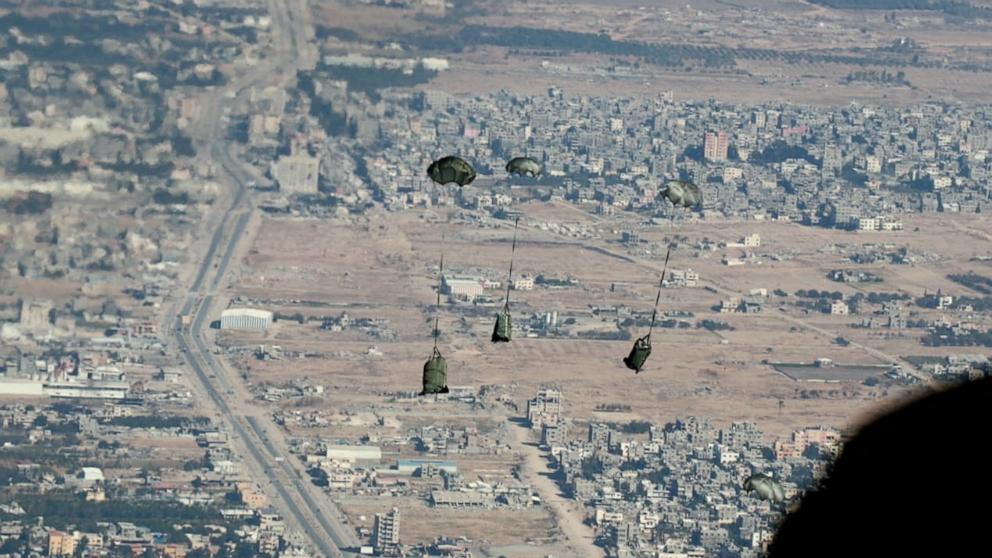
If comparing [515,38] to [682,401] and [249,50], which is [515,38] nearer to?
[249,50]

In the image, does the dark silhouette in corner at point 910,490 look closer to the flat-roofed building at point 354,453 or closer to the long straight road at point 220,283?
the long straight road at point 220,283

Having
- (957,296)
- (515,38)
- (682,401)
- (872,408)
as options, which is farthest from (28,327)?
(872,408)

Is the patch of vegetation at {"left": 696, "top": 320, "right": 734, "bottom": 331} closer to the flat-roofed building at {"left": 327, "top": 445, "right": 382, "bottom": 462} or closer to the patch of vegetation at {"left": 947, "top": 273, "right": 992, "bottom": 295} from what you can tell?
the patch of vegetation at {"left": 947, "top": 273, "right": 992, "bottom": 295}

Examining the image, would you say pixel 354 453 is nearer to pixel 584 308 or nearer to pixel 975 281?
pixel 584 308

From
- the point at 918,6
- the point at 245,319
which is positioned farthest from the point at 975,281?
the point at 918,6

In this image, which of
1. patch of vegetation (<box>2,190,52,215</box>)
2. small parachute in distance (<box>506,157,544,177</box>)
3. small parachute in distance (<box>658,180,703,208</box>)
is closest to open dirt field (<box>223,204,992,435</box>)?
patch of vegetation (<box>2,190,52,215</box>)

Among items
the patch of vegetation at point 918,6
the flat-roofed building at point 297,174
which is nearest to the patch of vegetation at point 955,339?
the flat-roofed building at point 297,174
